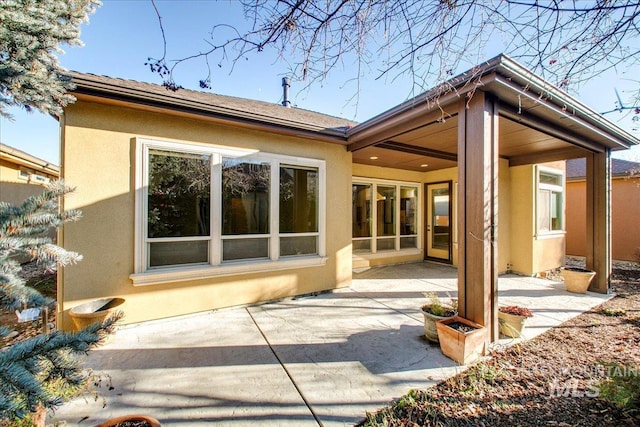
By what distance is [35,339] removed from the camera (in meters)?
1.27

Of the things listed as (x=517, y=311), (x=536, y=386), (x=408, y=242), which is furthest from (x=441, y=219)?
(x=536, y=386)

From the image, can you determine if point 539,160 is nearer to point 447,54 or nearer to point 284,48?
point 447,54

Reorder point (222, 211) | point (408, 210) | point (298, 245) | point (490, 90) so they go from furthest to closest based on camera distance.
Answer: point (408, 210) < point (298, 245) < point (222, 211) < point (490, 90)

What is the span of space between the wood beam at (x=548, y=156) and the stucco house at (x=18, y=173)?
13.7 meters

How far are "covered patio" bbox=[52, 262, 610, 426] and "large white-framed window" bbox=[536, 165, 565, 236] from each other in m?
3.04

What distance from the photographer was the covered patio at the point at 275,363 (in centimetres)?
236

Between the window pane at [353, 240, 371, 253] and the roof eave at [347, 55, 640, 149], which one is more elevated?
the roof eave at [347, 55, 640, 149]

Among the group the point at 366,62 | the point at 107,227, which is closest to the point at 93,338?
the point at 366,62

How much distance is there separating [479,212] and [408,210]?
5.85 meters

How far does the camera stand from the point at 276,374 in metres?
2.87

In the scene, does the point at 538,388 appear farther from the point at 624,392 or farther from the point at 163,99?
the point at 163,99

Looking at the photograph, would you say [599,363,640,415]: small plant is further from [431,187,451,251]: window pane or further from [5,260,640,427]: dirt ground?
[431,187,451,251]: window pane

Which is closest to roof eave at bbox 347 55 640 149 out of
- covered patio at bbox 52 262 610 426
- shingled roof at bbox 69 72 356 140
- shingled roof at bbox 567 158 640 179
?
shingled roof at bbox 69 72 356 140

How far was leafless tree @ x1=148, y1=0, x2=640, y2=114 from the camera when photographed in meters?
2.12
